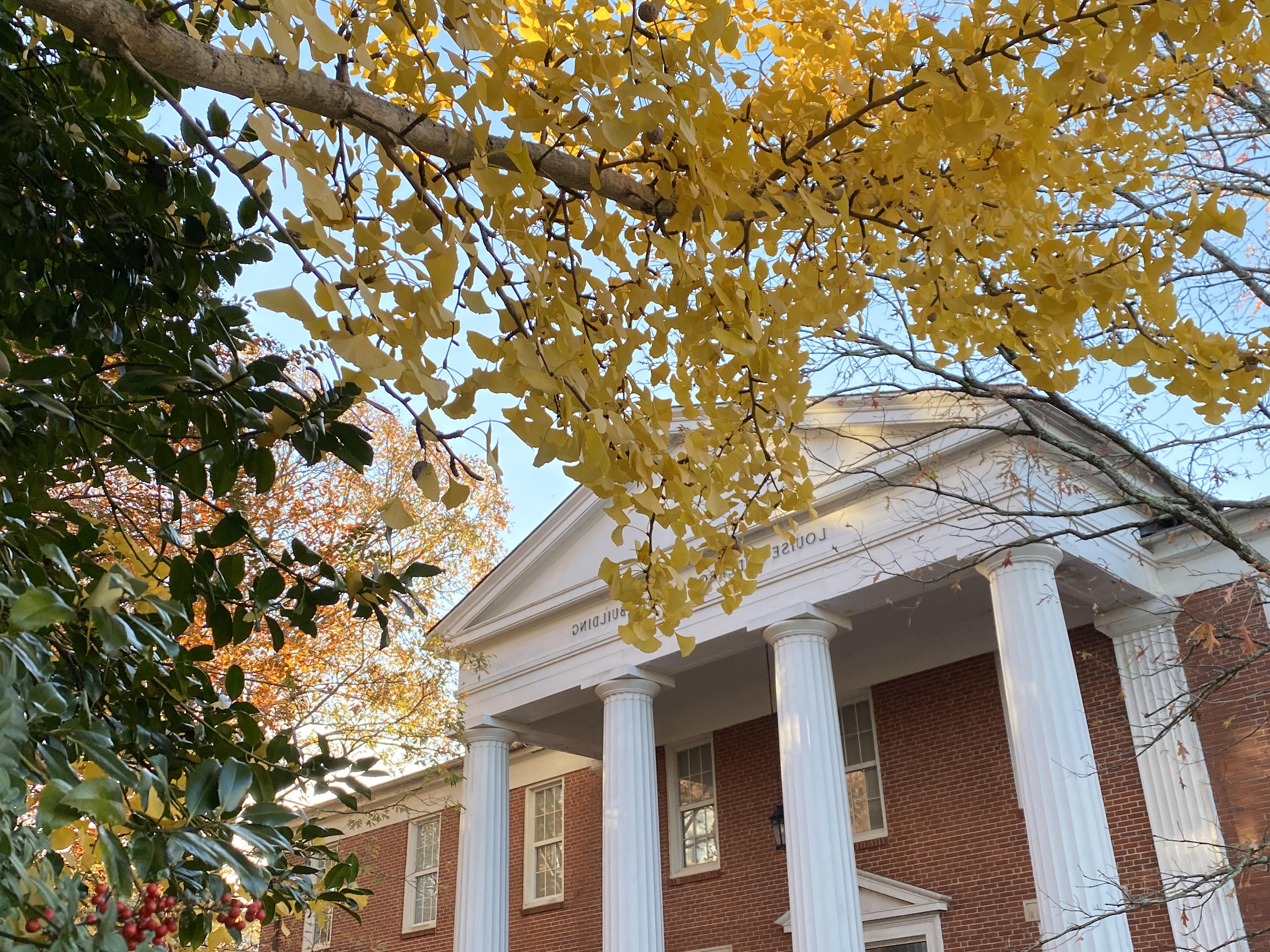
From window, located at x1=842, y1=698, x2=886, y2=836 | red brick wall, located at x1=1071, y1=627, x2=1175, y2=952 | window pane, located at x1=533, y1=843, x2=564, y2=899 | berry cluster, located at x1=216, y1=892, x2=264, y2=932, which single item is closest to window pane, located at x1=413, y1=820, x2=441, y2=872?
window pane, located at x1=533, y1=843, x2=564, y2=899

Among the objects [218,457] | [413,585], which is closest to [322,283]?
[218,457]

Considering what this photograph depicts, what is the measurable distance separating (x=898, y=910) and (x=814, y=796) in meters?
3.45

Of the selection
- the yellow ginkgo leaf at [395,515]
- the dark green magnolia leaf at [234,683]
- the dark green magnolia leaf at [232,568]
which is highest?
the dark green magnolia leaf at [232,568]

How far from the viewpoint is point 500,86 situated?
6.56 feet

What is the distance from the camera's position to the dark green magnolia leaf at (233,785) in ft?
4.94

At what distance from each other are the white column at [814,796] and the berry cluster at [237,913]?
30.1 ft

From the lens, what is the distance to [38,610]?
1327 millimetres

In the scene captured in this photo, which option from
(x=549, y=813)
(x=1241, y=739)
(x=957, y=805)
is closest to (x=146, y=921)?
(x=1241, y=739)

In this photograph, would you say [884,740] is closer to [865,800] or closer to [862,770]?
[862,770]

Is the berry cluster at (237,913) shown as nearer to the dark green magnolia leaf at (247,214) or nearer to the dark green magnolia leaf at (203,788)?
the dark green magnolia leaf at (203,788)

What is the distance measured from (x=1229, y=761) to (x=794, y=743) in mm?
4265

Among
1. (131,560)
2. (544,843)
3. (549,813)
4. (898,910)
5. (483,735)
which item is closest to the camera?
(131,560)

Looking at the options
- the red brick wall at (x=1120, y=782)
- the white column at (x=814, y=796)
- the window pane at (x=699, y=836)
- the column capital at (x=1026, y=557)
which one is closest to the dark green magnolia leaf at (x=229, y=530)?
the column capital at (x=1026, y=557)

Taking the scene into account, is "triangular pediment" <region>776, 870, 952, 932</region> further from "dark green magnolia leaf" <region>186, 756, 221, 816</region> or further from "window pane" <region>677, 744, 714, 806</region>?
"dark green magnolia leaf" <region>186, 756, 221, 816</region>
